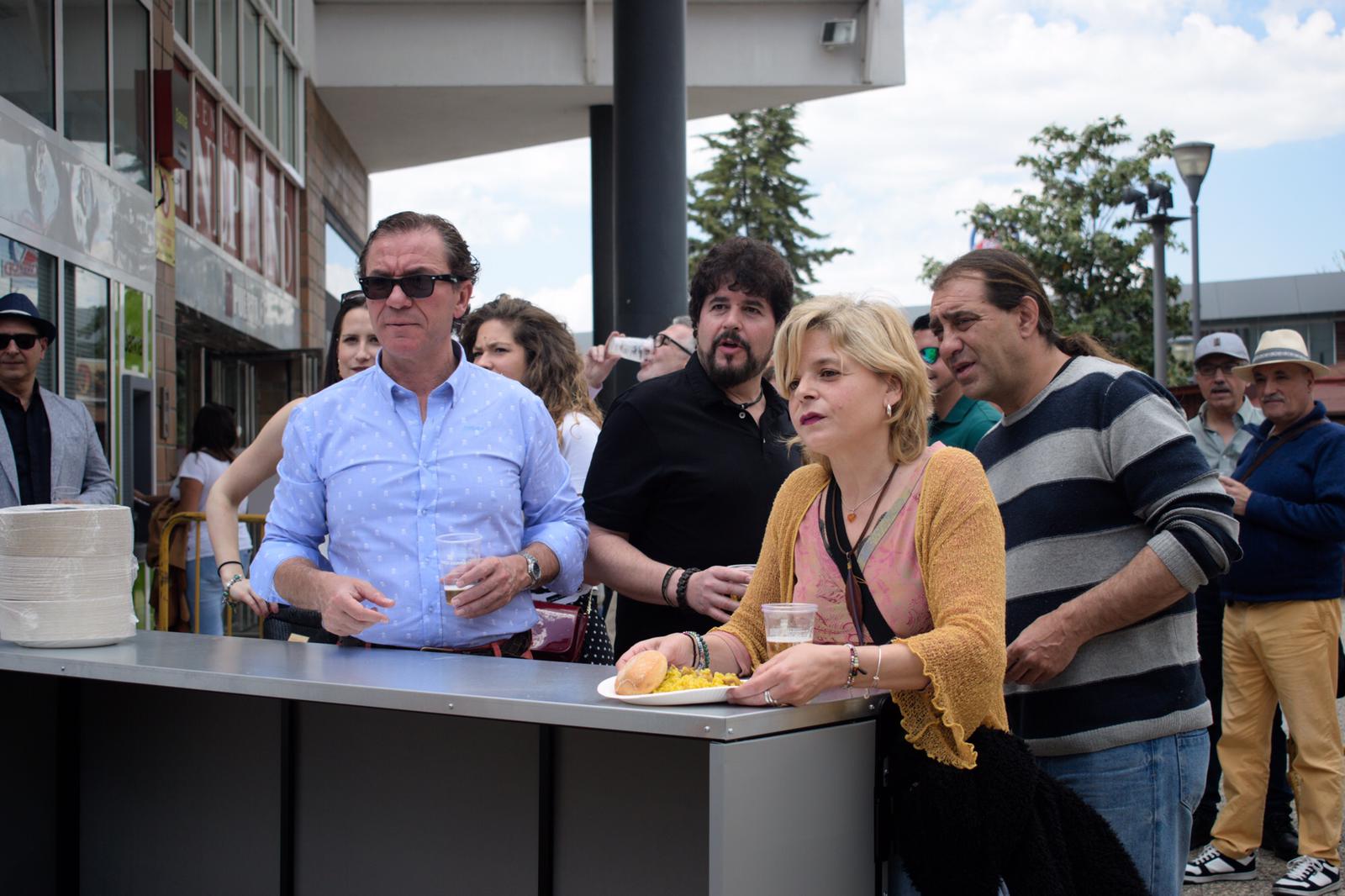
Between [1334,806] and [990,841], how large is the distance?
12.3 ft

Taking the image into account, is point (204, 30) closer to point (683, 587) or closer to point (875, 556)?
point (683, 587)

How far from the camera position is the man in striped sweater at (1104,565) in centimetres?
267

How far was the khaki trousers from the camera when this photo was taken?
199 inches

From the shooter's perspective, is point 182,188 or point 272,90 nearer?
point 182,188

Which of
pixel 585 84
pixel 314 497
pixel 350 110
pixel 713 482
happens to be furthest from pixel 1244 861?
pixel 350 110

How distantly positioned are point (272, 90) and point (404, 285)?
1219 centimetres

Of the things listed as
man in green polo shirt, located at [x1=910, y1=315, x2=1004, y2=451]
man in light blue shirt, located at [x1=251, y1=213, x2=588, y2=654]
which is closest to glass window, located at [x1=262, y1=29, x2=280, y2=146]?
man in green polo shirt, located at [x1=910, y1=315, x2=1004, y2=451]

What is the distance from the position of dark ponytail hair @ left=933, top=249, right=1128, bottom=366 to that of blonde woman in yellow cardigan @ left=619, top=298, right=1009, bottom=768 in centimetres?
59

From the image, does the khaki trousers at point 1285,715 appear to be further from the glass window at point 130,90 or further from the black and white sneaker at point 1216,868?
the glass window at point 130,90

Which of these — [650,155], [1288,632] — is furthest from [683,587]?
[650,155]

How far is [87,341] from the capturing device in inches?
329

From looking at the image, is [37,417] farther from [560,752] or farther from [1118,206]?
[1118,206]

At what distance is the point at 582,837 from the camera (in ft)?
8.72

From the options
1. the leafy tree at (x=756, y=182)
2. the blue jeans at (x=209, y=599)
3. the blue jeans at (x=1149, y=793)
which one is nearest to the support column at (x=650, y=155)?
the blue jeans at (x=209, y=599)
